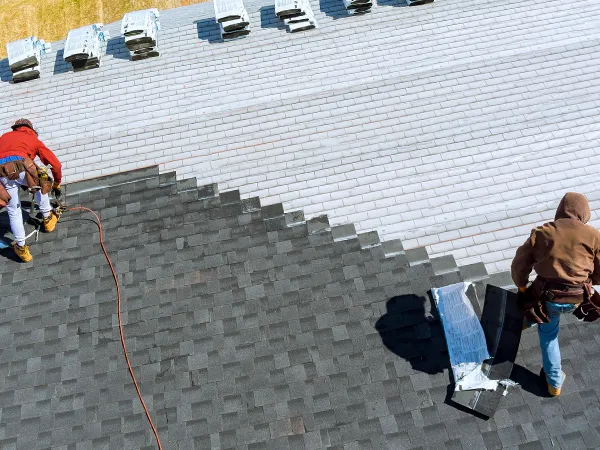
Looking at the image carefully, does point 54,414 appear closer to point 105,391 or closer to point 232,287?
point 105,391

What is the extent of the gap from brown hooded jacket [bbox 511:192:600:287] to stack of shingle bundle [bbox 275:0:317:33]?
717cm

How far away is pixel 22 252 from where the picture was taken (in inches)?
300

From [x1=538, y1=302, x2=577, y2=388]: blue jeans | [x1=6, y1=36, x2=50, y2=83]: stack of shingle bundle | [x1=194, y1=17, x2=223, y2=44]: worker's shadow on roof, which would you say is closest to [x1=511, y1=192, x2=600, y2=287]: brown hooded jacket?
[x1=538, y1=302, x2=577, y2=388]: blue jeans

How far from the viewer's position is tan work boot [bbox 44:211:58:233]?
794 centimetres

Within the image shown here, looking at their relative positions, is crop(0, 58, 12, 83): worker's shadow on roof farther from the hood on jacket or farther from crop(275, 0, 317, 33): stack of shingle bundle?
the hood on jacket

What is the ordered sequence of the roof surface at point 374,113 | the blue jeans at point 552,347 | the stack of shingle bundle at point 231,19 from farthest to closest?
the stack of shingle bundle at point 231,19, the roof surface at point 374,113, the blue jeans at point 552,347

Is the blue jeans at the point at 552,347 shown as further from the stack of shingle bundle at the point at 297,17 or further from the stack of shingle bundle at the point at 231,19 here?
the stack of shingle bundle at the point at 231,19

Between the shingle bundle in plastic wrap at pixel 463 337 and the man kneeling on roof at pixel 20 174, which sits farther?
the man kneeling on roof at pixel 20 174

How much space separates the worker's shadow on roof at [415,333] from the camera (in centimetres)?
637

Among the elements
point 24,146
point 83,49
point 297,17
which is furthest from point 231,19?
point 24,146

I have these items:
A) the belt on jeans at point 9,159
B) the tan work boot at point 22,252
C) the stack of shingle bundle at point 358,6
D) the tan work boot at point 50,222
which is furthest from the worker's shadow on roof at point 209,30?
the tan work boot at point 22,252

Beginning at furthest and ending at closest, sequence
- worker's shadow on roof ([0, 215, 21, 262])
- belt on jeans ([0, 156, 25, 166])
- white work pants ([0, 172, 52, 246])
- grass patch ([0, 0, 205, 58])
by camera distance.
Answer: grass patch ([0, 0, 205, 58])
worker's shadow on roof ([0, 215, 21, 262])
white work pants ([0, 172, 52, 246])
belt on jeans ([0, 156, 25, 166])

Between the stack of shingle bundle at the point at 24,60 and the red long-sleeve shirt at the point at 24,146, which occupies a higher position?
the red long-sleeve shirt at the point at 24,146

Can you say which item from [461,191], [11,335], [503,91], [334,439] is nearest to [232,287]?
[334,439]
